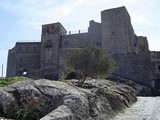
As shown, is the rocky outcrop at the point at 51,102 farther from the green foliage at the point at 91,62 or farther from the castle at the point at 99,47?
the castle at the point at 99,47

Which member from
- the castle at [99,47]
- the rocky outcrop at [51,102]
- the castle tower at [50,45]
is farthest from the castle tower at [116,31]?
the rocky outcrop at [51,102]

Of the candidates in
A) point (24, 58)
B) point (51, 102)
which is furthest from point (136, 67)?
point (24, 58)

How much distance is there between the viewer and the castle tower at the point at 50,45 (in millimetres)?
58259

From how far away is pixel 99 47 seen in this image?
52.1 m

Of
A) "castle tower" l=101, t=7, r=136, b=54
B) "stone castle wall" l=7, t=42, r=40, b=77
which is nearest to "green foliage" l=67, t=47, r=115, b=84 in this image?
"castle tower" l=101, t=7, r=136, b=54

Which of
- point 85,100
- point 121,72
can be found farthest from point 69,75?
point 85,100

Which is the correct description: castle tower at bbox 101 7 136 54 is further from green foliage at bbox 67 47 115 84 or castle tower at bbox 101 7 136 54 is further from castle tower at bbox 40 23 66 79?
green foliage at bbox 67 47 115 84

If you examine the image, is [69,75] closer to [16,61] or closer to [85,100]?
[85,100]

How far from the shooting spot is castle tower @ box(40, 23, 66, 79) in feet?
191

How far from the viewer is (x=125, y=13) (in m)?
49.7

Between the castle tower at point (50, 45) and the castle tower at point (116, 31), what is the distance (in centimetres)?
1291

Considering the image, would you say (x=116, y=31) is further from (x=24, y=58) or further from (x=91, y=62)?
(x=91, y=62)

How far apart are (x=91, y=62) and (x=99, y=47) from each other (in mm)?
30974

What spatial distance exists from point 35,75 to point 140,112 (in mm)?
32242
